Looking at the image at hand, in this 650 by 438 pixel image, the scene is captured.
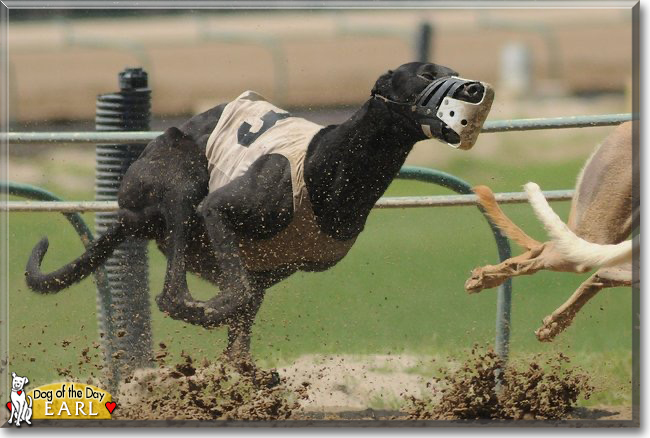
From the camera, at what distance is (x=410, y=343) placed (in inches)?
199

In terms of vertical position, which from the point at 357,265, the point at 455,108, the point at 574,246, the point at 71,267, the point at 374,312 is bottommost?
the point at 374,312

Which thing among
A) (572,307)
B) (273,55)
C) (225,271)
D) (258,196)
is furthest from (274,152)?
(273,55)

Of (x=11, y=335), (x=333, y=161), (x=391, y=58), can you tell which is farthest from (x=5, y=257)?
(x=391, y=58)

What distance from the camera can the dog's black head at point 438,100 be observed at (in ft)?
11.5

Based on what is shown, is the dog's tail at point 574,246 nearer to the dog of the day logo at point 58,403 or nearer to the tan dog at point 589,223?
the tan dog at point 589,223

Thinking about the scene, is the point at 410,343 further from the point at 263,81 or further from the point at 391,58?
the point at 263,81

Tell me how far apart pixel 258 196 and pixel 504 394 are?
1.20 m

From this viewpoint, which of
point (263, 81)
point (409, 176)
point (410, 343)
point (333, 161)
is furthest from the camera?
point (263, 81)

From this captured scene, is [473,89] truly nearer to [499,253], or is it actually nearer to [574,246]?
[574,246]

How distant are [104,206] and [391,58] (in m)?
6.15

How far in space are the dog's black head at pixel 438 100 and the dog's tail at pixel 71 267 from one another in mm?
1238

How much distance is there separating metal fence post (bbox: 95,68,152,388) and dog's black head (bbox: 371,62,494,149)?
4.42ft

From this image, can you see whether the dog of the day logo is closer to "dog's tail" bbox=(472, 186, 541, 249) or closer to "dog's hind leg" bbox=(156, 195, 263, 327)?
"dog's hind leg" bbox=(156, 195, 263, 327)

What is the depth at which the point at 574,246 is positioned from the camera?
3.83m
